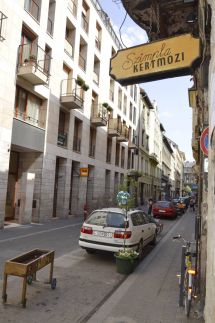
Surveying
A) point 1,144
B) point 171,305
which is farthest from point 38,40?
point 171,305

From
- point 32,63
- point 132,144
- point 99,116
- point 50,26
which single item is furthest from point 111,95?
point 32,63

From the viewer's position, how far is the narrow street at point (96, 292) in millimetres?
5535

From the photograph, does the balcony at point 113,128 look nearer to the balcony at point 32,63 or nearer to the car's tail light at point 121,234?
the balcony at point 32,63

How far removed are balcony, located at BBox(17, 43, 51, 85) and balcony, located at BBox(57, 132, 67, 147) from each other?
4.27m

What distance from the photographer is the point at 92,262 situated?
9.47 metres

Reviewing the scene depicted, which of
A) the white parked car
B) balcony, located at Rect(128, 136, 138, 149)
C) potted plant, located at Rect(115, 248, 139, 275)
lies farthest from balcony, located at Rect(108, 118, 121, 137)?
potted plant, located at Rect(115, 248, 139, 275)

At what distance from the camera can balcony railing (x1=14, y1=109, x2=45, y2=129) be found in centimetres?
1677

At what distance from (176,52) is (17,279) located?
5.94 metres

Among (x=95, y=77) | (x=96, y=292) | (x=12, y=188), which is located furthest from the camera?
(x=95, y=77)

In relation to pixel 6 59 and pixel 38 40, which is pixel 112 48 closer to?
pixel 38 40

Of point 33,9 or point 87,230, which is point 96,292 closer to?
point 87,230

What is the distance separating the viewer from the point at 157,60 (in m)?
5.04

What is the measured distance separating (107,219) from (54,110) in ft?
37.3

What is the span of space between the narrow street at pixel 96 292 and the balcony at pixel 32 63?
8671mm
